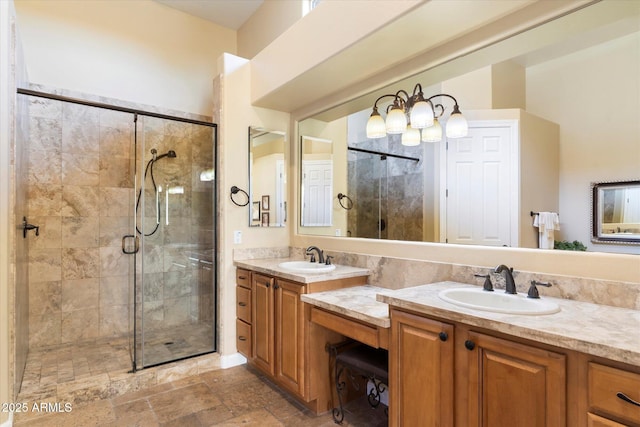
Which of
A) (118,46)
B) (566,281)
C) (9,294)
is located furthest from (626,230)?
(118,46)

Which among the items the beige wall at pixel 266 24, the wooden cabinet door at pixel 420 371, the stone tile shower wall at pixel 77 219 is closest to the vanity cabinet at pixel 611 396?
the wooden cabinet door at pixel 420 371

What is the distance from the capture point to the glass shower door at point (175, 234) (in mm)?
3283

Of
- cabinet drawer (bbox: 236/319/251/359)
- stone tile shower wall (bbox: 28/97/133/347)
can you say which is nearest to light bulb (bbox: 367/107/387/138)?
cabinet drawer (bbox: 236/319/251/359)

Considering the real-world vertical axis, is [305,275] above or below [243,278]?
above

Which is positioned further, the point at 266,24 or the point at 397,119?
the point at 266,24

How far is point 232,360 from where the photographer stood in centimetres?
305

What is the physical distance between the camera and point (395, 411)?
65.4 inches

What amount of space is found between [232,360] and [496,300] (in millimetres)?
2287

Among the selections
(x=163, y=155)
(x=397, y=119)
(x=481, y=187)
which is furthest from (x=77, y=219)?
(x=481, y=187)

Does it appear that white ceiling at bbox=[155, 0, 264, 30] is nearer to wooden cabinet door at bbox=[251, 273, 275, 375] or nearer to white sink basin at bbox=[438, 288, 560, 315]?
wooden cabinet door at bbox=[251, 273, 275, 375]

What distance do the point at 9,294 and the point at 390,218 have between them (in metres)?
2.54

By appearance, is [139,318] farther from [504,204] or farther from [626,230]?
[626,230]

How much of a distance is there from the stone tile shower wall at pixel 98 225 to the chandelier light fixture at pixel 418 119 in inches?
68.8

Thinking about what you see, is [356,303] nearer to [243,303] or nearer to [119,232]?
[243,303]
